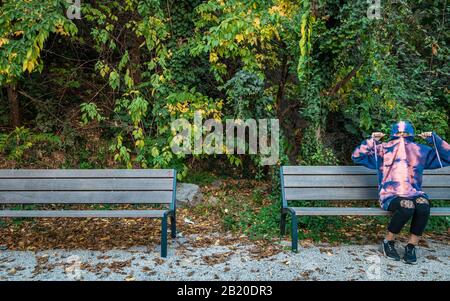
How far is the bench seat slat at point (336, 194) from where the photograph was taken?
4695 millimetres

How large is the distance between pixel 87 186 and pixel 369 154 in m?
3.22

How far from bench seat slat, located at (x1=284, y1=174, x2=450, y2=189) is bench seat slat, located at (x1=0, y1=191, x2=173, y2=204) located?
145cm

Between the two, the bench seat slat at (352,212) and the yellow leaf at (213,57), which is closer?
the bench seat slat at (352,212)

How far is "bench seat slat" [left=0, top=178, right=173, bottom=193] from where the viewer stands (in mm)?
4668

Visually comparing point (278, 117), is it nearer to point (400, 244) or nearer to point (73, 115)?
point (400, 244)

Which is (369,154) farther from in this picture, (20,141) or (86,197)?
(20,141)

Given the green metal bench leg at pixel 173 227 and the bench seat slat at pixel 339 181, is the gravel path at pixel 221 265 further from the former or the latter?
the bench seat slat at pixel 339 181

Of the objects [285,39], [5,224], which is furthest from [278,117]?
[5,224]

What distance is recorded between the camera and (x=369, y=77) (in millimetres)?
5957

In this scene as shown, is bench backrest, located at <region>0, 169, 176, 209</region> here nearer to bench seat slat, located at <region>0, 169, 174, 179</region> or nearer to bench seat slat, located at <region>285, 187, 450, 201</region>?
bench seat slat, located at <region>0, 169, 174, 179</region>

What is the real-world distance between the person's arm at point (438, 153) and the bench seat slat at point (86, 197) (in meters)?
2.89

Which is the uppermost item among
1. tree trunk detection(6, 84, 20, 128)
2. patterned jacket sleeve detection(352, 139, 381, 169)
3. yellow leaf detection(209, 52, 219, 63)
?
yellow leaf detection(209, 52, 219, 63)

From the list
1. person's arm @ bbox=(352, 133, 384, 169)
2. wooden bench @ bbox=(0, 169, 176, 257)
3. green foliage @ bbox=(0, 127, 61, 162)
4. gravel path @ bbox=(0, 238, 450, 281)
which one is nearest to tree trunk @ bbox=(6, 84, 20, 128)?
green foliage @ bbox=(0, 127, 61, 162)

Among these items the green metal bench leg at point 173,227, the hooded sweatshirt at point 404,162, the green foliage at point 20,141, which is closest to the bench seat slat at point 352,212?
the hooded sweatshirt at point 404,162
